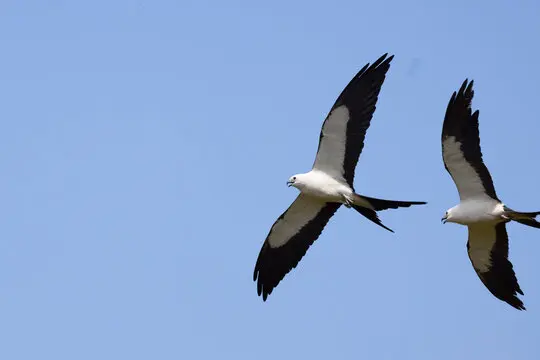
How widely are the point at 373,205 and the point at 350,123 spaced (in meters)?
1.41

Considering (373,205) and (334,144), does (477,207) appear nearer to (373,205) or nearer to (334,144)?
(373,205)

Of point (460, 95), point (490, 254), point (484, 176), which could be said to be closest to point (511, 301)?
point (490, 254)

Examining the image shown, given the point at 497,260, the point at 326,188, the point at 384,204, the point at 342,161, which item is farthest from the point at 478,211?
the point at 326,188

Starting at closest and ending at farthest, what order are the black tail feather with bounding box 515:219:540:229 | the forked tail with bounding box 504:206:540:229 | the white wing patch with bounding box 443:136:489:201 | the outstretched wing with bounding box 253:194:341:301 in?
the forked tail with bounding box 504:206:540:229 < the black tail feather with bounding box 515:219:540:229 < the white wing patch with bounding box 443:136:489:201 < the outstretched wing with bounding box 253:194:341:301

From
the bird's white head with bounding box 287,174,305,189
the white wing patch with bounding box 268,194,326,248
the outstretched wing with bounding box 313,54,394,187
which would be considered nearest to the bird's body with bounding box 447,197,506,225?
the outstretched wing with bounding box 313,54,394,187

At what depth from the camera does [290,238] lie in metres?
21.2

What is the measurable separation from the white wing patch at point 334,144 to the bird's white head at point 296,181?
311mm

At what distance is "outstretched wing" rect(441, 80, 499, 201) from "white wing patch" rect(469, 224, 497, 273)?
76 centimetres

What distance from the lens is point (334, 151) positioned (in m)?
20.0

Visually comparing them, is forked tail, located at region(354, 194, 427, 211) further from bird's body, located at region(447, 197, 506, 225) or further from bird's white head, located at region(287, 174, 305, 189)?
bird's body, located at region(447, 197, 506, 225)

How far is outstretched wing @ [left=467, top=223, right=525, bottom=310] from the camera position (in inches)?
818

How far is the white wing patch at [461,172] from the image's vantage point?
1994cm

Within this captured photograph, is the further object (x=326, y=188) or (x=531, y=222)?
(x=326, y=188)

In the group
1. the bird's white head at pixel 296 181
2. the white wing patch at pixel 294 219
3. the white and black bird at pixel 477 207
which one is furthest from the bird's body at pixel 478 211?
the bird's white head at pixel 296 181
